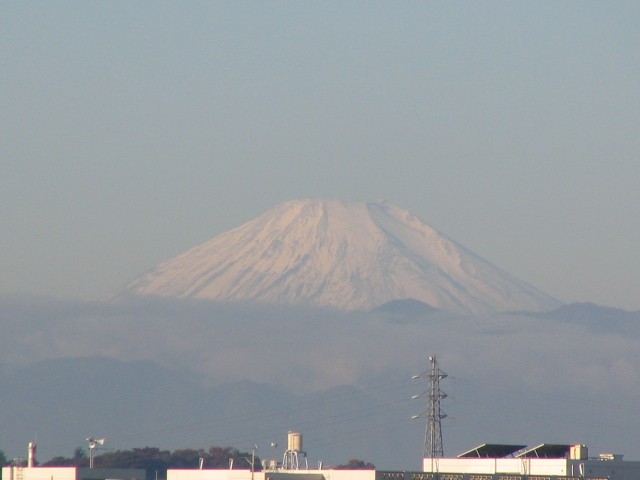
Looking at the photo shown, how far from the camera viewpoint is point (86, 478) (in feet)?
411

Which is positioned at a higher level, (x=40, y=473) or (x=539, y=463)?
(x=539, y=463)

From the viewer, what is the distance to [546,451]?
142 meters

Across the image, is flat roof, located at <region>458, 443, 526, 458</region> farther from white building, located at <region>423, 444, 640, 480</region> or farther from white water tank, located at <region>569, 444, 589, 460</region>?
white water tank, located at <region>569, 444, 589, 460</region>

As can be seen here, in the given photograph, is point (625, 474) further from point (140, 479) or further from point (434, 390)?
point (140, 479)

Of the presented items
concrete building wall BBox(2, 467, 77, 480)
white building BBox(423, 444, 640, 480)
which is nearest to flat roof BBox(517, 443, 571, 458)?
white building BBox(423, 444, 640, 480)

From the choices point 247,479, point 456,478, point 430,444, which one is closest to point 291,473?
point 247,479

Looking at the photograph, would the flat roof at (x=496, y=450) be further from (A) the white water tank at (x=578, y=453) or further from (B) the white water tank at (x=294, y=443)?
(B) the white water tank at (x=294, y=443)

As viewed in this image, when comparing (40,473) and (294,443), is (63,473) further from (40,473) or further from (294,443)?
(294,443)

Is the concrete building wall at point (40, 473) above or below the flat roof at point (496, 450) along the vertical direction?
below

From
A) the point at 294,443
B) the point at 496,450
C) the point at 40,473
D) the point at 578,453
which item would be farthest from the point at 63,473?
the point at 578,453

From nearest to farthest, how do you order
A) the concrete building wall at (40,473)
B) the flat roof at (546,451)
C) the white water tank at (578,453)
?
the concrete building wall at (40,473) → the white water tank at (578,453) → the flat roof at (546,451)

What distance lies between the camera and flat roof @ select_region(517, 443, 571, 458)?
14000 cm

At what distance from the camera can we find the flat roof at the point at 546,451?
140 m

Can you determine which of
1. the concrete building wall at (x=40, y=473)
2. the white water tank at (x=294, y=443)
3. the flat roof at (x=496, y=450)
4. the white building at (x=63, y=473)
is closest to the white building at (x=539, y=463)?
the flat roof at (x=496, y=450)
